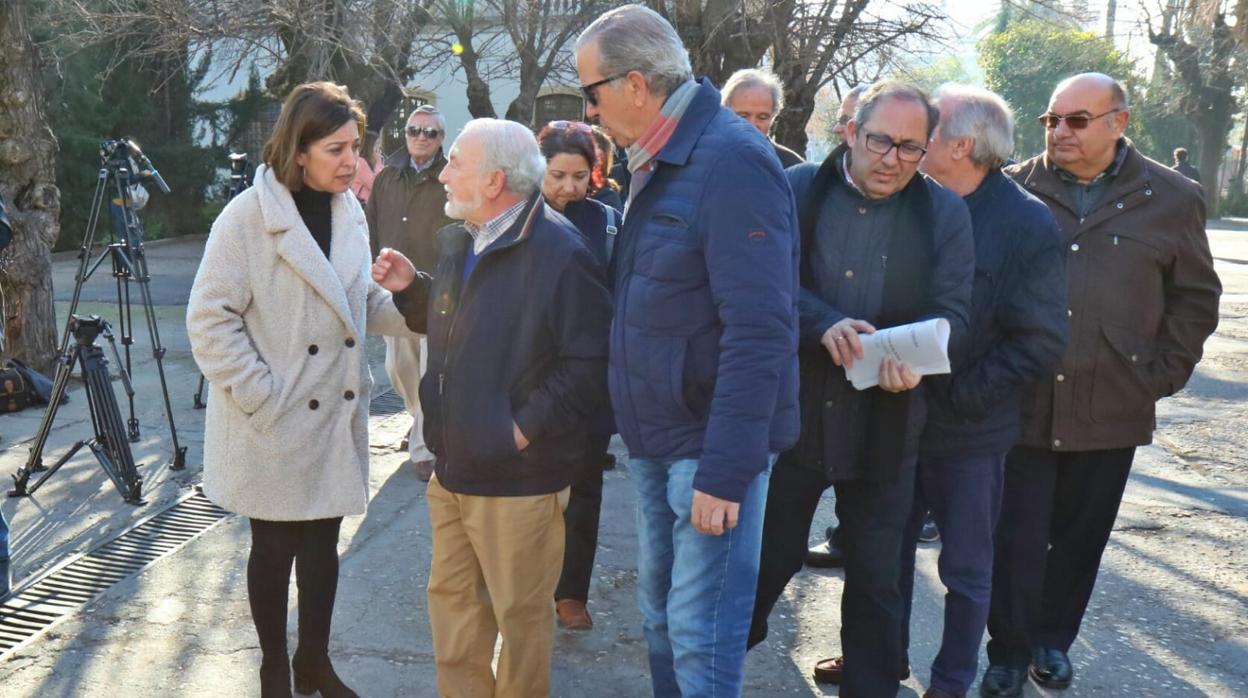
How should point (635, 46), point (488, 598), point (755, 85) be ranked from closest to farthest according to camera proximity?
point (635, 46) → point (488, 598) → point (755, 85)

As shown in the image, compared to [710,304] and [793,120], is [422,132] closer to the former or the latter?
[710,304]

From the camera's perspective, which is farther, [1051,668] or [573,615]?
[573,615]

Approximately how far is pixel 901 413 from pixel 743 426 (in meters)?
0.74

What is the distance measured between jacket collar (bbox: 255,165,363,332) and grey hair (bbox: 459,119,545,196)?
58 cm

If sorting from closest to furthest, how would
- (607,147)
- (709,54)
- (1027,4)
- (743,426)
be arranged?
(743,426)
(607,147)
(709,54)
(1027,4)

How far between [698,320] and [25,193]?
22.2ft

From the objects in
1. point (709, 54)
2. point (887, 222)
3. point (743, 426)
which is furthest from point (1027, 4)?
point (743, 426)

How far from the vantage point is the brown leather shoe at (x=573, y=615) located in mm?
4125

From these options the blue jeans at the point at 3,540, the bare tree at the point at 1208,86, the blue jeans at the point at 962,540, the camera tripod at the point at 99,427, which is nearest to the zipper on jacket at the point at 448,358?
the blue jeans at the point at 962,540

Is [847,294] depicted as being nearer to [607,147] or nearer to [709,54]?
[607,147]

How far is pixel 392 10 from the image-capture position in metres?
11.4

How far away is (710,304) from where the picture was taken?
8.52 feet

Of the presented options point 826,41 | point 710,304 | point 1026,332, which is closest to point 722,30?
point 826,41

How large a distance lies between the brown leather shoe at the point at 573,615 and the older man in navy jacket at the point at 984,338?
1.34 metres
